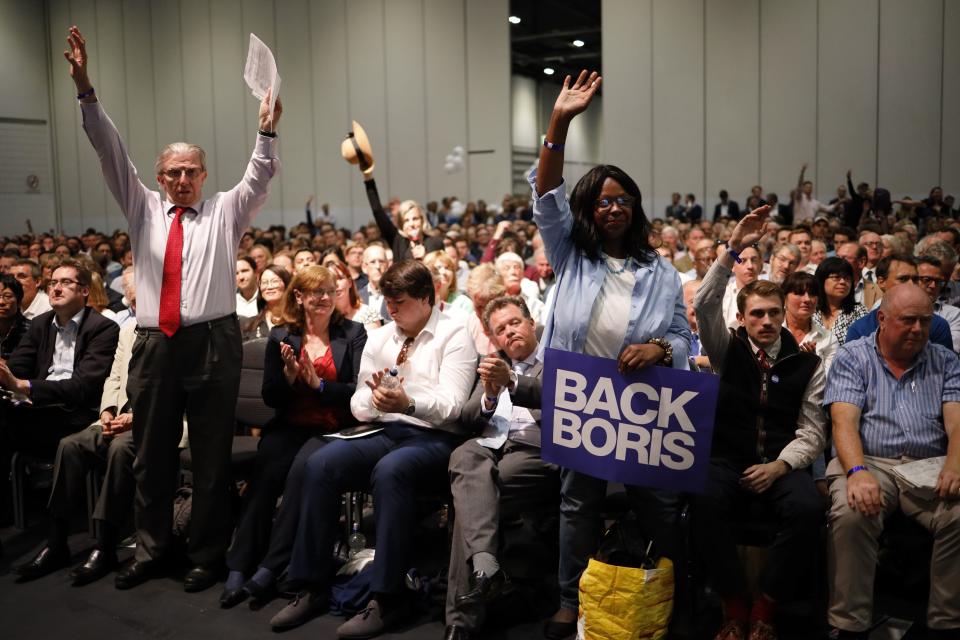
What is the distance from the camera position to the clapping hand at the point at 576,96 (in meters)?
2.57

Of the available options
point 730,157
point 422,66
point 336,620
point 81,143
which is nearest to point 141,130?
point 81,143

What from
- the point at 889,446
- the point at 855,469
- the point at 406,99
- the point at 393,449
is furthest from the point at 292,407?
the point at 406,99

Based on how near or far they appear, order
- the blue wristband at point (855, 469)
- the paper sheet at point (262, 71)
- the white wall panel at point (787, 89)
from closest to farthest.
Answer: the blue wristband at point (855, 469)
the paper sheet at point (262, 71)
the white wall panel at point (787, 89)

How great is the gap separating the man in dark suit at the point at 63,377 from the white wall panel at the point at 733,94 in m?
13.6

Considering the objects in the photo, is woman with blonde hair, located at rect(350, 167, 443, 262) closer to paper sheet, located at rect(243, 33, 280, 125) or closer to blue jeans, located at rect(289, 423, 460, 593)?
paper sheet, located at rect(243, 33, 280, 125)

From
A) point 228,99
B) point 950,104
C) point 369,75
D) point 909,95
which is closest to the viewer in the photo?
point 950,104

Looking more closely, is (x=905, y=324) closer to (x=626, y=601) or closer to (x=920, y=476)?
(x=920, y=476)

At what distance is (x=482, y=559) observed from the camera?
9.85 feet

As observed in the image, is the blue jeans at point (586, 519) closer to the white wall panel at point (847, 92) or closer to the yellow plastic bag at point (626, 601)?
the yellow plastic bag at point (626, 601)

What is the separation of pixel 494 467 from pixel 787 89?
45.9ft

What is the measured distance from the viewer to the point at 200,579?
11.5 ft

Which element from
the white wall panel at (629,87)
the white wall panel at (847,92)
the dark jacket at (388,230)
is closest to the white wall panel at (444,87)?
the white wall panel at (629,87)

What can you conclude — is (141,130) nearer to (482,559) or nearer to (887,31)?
(887,31)

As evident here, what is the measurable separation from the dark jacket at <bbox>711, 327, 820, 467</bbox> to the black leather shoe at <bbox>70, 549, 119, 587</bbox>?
103 inches
